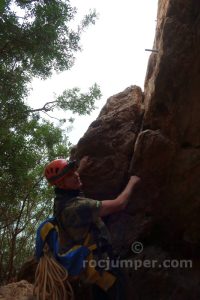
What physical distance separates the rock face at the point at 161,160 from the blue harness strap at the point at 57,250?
4.23ft

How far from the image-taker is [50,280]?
4.29 meters

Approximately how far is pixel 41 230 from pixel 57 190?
1.77 ft

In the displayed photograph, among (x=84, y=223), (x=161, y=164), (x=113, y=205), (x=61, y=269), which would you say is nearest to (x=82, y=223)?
(x=84, y=223)

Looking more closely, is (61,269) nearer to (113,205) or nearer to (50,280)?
(50,280)

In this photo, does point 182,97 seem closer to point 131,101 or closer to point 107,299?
point 131,101

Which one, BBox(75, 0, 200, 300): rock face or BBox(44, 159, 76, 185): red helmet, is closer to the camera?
BBox(44, 159, 76, 185): red helmet

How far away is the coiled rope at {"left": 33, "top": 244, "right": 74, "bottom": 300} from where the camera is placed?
13.9 ft

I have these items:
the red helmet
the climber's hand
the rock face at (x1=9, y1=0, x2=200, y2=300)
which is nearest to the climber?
the red helmet

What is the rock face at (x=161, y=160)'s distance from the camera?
4.71 m

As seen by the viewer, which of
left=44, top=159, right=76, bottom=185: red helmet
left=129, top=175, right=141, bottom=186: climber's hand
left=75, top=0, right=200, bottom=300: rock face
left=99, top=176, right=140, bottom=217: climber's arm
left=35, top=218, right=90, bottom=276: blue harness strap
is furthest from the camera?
left=129, top=175, right=141, bottom=186: climber's hand

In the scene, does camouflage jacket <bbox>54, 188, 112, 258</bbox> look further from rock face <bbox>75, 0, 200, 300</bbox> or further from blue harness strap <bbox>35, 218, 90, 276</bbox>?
rock face <bbox>75, 0, 200, 300</bbox>

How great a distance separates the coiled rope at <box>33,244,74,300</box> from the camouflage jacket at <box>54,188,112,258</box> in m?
0.20

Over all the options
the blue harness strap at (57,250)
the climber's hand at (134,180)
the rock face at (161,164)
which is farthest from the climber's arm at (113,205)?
the rock face at (161,164)

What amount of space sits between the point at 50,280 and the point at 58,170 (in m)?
1.33
